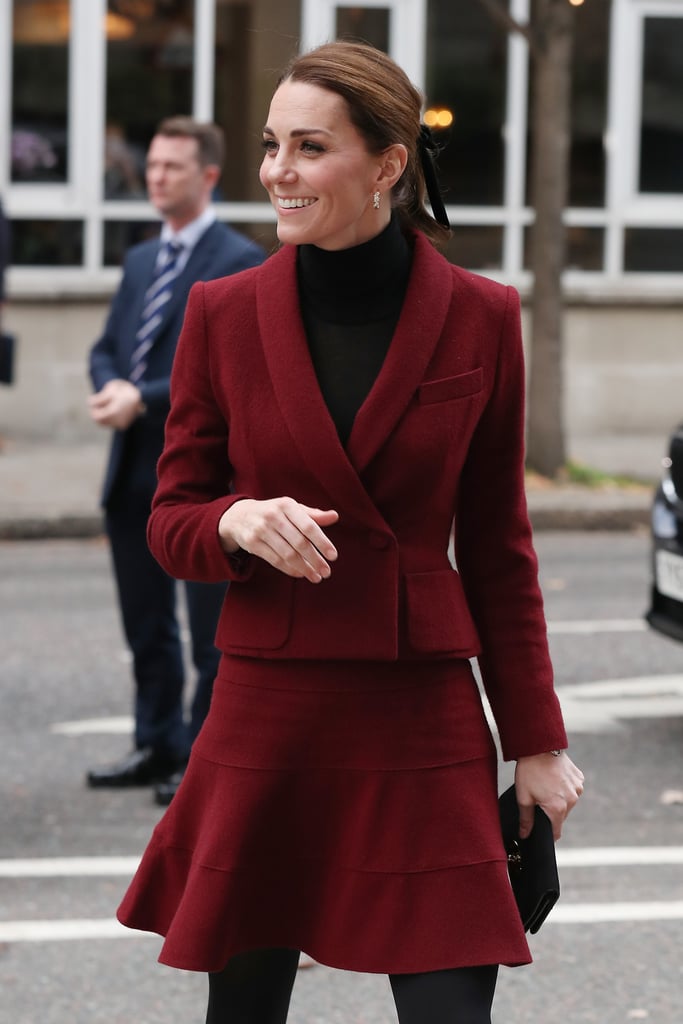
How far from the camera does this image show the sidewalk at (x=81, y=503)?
40.9ft

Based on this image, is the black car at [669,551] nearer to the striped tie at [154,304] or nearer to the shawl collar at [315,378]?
the striped tie at [154,304]

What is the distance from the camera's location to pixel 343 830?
9.23 ft

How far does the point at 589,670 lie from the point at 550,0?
702 centimetres

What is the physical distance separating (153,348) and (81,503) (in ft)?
22.2

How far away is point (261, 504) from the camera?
8.76 feet

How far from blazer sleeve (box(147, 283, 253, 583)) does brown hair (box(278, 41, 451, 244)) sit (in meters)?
0.35

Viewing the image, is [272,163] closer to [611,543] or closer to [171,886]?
[171,886]

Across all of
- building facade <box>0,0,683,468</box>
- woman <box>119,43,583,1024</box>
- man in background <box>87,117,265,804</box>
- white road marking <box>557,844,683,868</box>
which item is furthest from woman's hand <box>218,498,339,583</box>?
building facade <box>0,0,683,468</box>

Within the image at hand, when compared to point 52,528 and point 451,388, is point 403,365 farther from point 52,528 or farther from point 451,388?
point 52,528

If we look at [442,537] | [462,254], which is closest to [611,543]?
[462,254]

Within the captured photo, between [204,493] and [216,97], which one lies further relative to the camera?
[216,97]

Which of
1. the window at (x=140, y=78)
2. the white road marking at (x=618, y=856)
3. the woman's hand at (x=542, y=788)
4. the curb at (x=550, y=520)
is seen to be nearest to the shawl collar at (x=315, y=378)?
the woman's hand at (x=542, y=788)

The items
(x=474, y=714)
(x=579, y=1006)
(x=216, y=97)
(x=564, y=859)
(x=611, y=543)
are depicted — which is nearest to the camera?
(x=474, y=714)

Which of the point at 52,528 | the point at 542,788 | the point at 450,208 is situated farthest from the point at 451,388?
the point at 450,208
